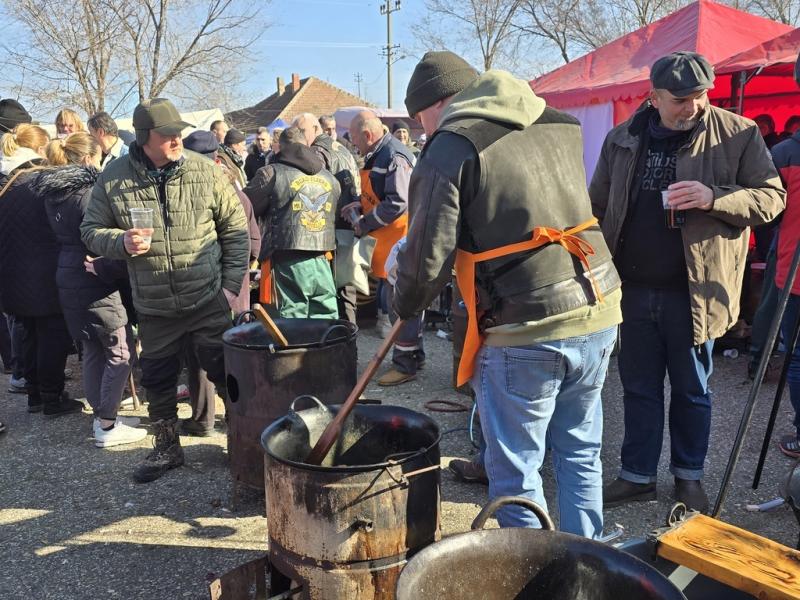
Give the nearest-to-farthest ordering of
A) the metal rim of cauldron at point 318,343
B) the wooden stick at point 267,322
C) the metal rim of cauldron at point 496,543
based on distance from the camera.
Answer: the metal rim of cauldron at point 496,543
the wooden stick at point 267,322
the metal rim of cauldron at point 318,343

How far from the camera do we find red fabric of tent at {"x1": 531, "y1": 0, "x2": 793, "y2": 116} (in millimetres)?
7770

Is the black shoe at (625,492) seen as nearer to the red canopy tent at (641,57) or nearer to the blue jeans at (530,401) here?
the blue jeans at (530,401)

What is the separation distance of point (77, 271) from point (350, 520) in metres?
3.13

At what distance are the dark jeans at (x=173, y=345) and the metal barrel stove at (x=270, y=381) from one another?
1.34 feet

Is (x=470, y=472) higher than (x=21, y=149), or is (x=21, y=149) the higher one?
(x=21, y=149)

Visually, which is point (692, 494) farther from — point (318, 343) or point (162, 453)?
point (162, 453)

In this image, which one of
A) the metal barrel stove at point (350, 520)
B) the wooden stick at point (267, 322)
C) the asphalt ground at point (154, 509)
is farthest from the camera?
the wooden stick at point (267, 322)

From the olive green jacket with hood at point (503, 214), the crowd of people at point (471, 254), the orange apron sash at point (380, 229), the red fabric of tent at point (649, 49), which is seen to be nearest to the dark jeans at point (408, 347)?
the crowd of people at point (471, 254)

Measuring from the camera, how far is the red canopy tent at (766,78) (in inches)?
259

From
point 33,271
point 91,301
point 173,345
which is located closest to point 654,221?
point 173,345

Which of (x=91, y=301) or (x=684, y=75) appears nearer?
(x=684, y=75)

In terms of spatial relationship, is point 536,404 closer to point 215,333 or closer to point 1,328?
point 215,333

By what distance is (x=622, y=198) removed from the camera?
3.44m

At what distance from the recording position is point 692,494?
3572 mm
